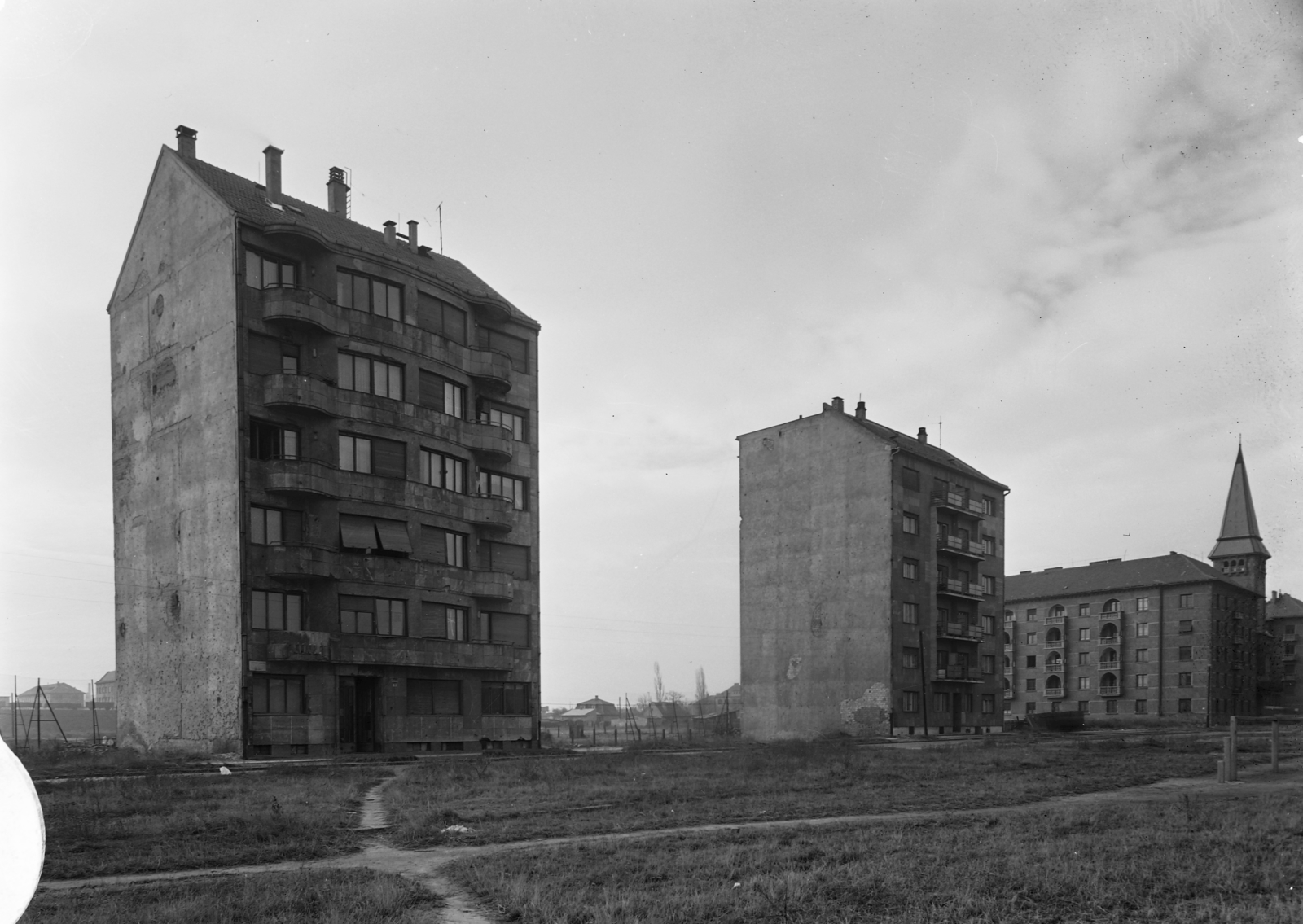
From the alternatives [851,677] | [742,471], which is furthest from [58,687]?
[851,677]

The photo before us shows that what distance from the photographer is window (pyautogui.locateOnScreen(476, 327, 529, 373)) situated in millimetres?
49500

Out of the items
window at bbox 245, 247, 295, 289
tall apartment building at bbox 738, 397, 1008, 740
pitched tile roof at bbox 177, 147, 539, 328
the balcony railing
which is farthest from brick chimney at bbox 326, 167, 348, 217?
the balcony railing

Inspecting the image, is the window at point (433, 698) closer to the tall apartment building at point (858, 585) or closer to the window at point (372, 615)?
the window at point (372, 615)

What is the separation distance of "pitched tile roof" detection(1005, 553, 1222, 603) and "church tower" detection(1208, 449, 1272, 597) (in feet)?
18.1

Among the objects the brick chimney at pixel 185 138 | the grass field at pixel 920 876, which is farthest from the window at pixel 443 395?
the grass field at pixel 920 876

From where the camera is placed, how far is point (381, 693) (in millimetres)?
41438

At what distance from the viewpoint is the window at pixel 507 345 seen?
4950 centimetres

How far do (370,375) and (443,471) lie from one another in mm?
5150

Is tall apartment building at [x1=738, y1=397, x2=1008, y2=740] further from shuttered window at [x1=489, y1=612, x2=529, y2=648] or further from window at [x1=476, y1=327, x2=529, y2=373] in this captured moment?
window at [x1=476, y1=327, x2=529, y2=373]

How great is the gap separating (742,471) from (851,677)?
1566cm

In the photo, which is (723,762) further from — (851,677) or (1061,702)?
(1061,702)

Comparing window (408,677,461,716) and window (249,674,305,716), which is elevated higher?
window (249,674,305,716)

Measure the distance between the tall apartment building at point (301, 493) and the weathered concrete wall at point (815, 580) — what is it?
22048 mm

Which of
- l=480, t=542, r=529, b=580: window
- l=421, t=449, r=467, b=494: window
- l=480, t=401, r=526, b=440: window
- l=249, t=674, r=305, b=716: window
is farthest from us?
l=480, t=401, r=526, b=440: window
